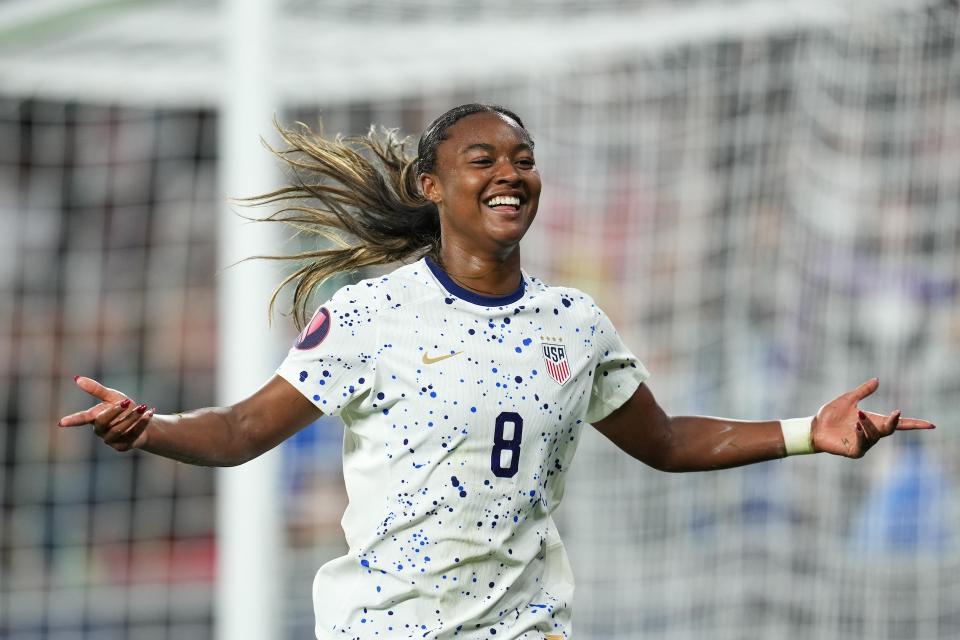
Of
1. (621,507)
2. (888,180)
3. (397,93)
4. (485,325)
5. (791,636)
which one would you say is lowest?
(791,636)

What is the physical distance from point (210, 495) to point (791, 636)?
12.9 feet

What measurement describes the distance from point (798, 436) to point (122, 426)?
1.46 meters

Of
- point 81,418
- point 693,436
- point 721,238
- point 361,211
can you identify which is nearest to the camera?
point 81,418

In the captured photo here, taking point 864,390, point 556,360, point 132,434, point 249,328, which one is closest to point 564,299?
point 556,360

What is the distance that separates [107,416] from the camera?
2656 mm

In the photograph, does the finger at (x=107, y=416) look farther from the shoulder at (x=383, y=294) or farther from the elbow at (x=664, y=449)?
the elbow at (x=664, y=449)

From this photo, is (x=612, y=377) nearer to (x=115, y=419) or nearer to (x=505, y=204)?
(x=505, y=204)

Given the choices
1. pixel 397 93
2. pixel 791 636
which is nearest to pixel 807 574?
pixel 791 636

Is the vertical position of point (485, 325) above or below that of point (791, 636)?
above

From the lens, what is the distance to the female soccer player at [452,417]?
2.83 m

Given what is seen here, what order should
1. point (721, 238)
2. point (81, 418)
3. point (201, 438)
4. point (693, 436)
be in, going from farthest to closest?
point (721, 238), point (693, 436), point (201, 438), point (81, 418)

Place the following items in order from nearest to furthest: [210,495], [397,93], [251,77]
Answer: [251,77], [397,93], [210,495]

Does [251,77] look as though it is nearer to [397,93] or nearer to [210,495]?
[397,93]

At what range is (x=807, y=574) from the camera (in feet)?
22.4
